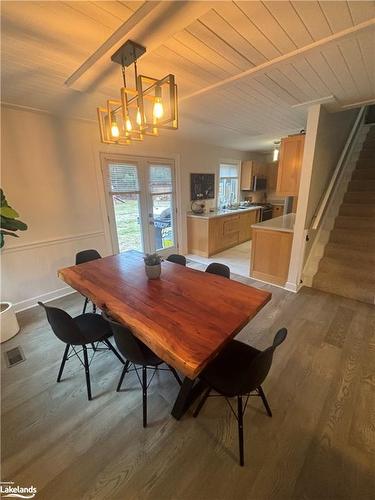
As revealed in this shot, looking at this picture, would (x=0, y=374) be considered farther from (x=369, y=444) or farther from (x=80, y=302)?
(x=369, y=444)

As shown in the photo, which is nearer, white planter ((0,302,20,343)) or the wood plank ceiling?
the wood plank ceiling

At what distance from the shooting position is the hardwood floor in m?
1.17

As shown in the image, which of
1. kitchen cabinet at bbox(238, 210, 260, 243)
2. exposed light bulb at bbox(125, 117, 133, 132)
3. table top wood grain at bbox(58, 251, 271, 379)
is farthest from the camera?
kitchen cabinet at bbox(238, 210, 260, 243)

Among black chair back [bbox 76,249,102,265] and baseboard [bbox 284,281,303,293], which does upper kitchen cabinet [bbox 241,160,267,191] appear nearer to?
baseboard [bbox 284,281,303,293]

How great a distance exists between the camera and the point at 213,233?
15.1ft

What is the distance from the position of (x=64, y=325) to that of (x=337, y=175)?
470cm

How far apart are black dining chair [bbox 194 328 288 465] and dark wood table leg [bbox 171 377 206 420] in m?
0.07

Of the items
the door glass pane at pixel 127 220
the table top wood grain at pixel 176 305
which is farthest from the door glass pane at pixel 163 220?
the table top wood grain at pixel 176 305

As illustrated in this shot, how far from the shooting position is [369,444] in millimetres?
Answer: 1333

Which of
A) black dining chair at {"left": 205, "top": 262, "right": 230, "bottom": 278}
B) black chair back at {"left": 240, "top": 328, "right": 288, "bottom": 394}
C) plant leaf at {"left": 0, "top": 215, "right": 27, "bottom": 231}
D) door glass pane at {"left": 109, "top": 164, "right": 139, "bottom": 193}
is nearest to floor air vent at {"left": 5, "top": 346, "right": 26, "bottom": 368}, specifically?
plant leaf at {"left": 0, "top": 215, "right": 27, "bottom": 231}

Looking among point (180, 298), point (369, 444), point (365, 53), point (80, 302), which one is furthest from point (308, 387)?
point (80, 302)

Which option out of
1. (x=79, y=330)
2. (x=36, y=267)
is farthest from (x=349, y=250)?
(x=36, y=267)

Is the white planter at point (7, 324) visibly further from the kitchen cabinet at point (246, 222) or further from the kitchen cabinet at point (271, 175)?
the kitchen cabinet at point (271, 175)

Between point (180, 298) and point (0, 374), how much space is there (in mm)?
1777
